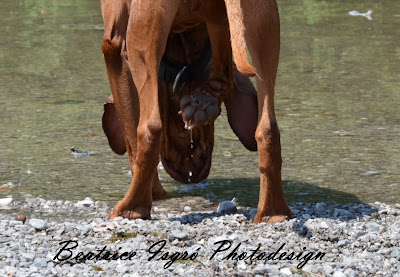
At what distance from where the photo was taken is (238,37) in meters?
5.00

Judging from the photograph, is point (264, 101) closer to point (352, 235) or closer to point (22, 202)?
point (352, 235)

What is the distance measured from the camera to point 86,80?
9.82m

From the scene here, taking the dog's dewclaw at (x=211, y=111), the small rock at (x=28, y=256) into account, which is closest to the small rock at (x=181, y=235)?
the small rock at (x=28, y=256)

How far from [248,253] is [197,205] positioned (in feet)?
4.96

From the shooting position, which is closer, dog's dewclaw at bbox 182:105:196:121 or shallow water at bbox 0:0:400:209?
dog's dewclaw at bbox 182:105:196:121

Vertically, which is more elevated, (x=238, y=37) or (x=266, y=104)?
(x=238, y=37)

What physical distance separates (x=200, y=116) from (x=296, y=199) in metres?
0.90

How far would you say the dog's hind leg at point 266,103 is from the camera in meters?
5.25

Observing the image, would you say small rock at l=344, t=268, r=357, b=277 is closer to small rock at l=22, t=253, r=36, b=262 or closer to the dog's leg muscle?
the dog's leg muscle

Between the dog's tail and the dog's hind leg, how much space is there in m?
0.11

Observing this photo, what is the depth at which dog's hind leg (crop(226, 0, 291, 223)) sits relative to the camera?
5246 millimetres

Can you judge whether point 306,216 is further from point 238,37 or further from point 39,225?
point 39,225

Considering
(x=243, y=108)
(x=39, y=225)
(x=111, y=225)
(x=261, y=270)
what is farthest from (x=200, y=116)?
(x=261, y=270)

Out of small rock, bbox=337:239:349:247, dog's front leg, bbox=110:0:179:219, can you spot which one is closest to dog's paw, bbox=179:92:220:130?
dog's front leg, bbox=110:0:179:219
